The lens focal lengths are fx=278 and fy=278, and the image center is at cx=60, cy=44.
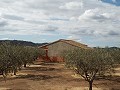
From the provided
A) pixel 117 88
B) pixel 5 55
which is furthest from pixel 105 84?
pixel 5 55

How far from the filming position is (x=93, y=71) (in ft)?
106

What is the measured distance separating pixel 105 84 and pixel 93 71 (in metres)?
8.53

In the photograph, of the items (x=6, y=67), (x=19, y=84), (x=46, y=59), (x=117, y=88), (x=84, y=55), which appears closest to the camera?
(x=6, y=67)

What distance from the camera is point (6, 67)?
29.6 metres

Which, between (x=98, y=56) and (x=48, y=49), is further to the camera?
(x=48, y=49)

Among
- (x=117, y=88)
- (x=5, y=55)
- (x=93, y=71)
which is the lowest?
(x=117, y=88)

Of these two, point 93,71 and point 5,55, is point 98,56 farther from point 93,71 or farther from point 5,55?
point 5,55

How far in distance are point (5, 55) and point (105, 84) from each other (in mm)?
16030

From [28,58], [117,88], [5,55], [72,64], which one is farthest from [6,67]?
[28,58]

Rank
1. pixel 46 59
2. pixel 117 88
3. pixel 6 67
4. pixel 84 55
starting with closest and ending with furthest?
1. pixel 6 67
2. pixel 84 55
3. pixel 117 88
4. pixel 46 59

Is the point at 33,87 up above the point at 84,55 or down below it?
below

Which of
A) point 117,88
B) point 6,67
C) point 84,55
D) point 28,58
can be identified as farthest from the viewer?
point 28,58

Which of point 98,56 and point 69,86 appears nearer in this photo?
point 98,56

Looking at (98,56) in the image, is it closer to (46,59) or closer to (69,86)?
(69,86)
